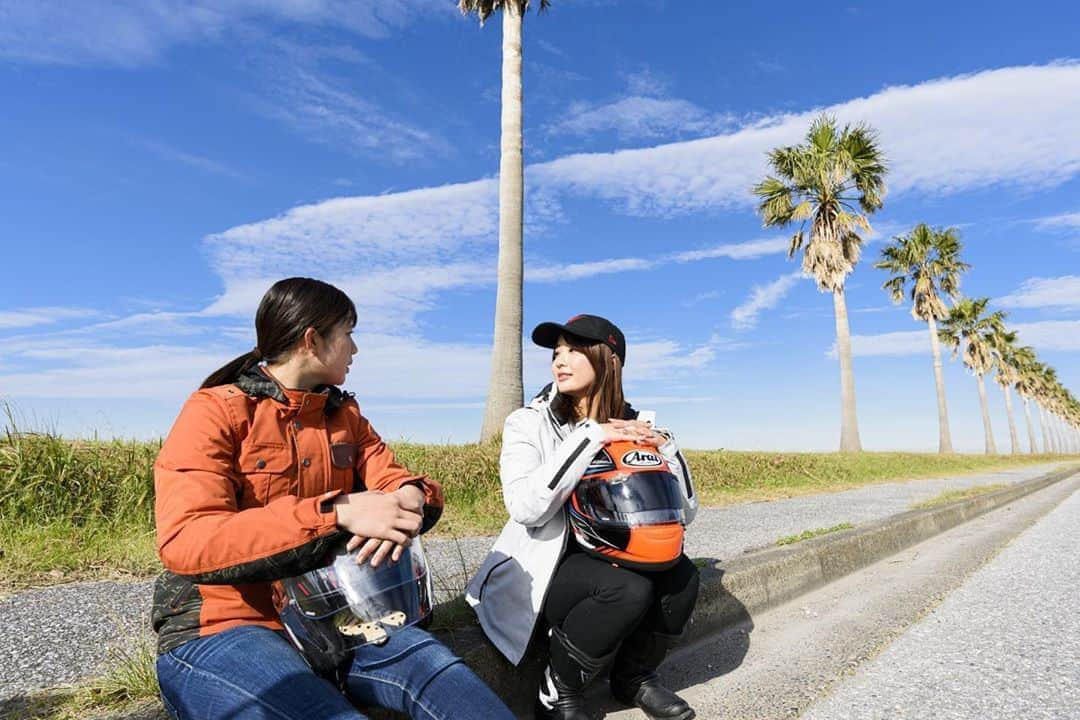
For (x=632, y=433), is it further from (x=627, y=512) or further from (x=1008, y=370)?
(x=1008, y=370)

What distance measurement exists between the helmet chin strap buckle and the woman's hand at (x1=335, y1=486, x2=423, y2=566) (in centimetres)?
16

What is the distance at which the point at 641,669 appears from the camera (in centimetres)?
257

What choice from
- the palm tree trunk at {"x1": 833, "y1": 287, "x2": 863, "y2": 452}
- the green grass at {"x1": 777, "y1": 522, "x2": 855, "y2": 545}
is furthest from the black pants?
the palm tree trunk at {"x1": 833, "y1": 287, "x2": 863, "y2": 452}

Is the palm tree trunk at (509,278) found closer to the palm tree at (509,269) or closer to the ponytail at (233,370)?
the palm tree at (509,269)

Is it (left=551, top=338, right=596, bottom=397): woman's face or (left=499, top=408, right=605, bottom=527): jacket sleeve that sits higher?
(left=551, top=338, right=596, bottom=397): woman's face

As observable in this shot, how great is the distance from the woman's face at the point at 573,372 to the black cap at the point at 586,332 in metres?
0.07

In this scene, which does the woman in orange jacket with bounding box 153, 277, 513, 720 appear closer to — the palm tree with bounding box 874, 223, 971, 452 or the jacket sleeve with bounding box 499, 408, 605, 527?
the jacket sleeve with bounding box 499, 408, 605, 527

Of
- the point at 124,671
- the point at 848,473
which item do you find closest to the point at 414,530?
the point at 124,671

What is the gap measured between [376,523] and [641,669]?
133 centimetres

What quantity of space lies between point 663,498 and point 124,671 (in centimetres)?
173

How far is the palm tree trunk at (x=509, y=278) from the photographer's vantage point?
11.1 metres

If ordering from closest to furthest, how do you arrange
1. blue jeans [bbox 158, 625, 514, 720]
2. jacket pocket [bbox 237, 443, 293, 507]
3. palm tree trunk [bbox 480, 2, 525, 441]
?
blue jeans [bbox 158, 625, 514, 720], jacket pocket [bbox 237, 443, 293, 507], palm tree trunk [bbox 480, 2, 525, 441]

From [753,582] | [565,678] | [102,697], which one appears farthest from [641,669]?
[102,697]

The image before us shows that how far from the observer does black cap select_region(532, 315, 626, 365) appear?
2707mm
